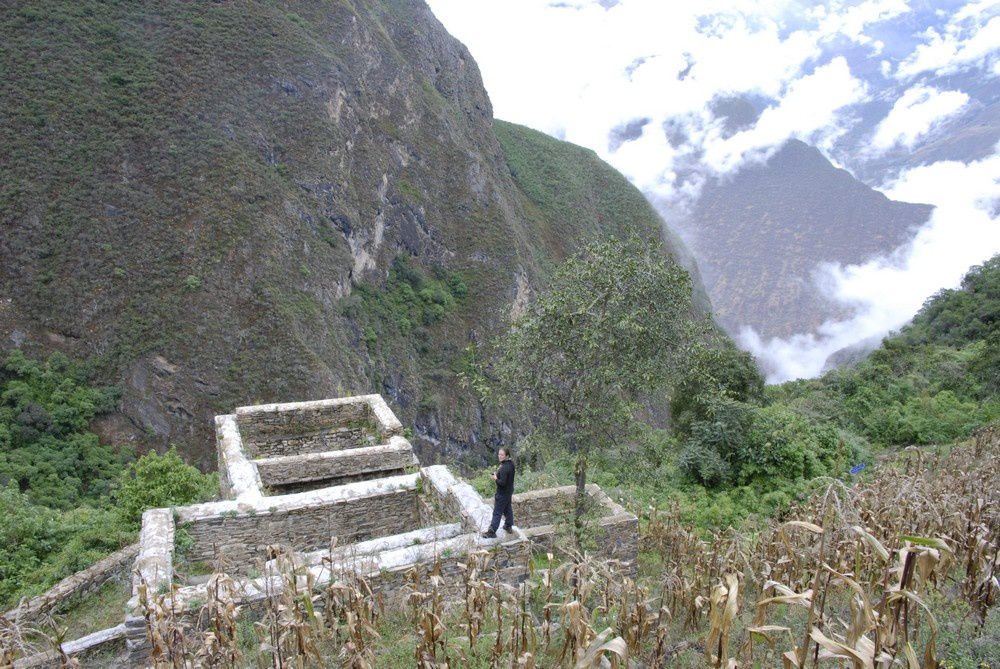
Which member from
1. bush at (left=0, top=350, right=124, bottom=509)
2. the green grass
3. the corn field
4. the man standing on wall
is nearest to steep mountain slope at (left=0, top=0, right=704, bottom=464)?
bush at (left=0, top=350, right=124, bottom=509)

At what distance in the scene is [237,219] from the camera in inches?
1927

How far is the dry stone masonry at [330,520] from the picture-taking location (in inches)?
236

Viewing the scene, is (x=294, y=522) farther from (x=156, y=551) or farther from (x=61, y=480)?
(x=61, y=480)

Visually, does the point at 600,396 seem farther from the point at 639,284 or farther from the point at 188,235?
the point at 188,235

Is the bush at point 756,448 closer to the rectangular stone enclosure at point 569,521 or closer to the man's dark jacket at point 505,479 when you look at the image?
the rectangular stone enclosure at point 569,521

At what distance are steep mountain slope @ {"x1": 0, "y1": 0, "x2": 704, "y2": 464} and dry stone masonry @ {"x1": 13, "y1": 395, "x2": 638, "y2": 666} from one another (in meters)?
16.9

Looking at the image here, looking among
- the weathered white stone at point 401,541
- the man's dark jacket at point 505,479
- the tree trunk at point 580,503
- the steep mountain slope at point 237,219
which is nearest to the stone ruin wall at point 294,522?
the weathered white stone at point 401,541

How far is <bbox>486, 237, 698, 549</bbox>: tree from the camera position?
7953 millimetres

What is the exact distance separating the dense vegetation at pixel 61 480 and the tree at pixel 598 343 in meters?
6.07

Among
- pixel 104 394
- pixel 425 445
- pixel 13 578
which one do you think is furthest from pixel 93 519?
pixel 425 445

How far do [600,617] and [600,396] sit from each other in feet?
10.5

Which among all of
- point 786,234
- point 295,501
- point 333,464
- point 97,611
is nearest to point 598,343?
point 295,501

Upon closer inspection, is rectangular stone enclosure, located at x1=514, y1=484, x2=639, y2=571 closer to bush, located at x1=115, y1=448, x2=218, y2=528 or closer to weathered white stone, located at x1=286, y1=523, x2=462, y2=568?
weathered white stone, located at x1=286, y1=523, x2=462, y2=568

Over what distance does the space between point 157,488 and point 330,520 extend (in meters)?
4.14
